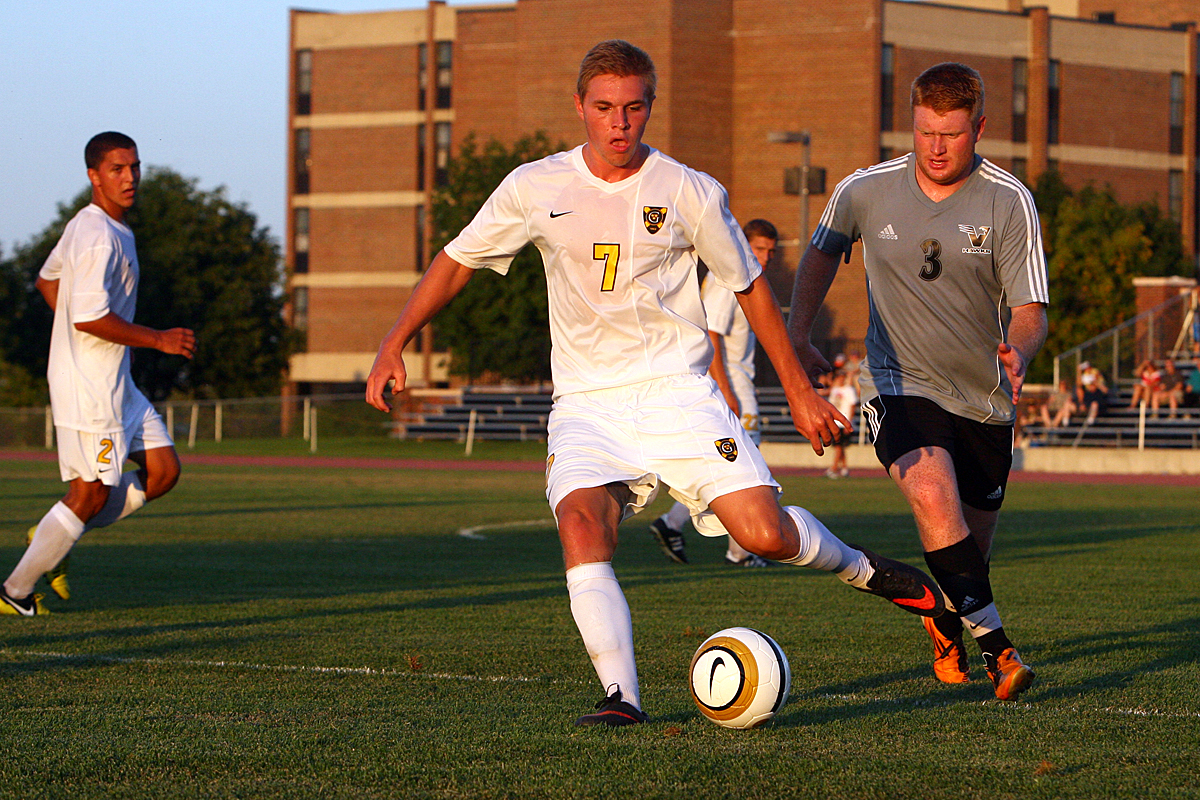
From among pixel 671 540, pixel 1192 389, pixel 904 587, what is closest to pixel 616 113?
pixel 904 587

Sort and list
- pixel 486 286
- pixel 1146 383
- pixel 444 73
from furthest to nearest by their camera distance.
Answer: pixel 444 73, pixel 486 286, pixel 1146 383

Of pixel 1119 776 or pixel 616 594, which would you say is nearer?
pixel 1119 776

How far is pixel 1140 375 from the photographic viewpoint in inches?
1324

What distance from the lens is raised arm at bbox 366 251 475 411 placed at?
5152mm

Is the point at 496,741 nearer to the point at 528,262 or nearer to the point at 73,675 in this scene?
the point at 73,675

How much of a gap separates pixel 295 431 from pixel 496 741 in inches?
1624

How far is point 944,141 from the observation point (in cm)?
586

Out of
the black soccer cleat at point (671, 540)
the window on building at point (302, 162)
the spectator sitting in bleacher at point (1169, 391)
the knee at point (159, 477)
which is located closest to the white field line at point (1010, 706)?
the knee at point (159, 477)

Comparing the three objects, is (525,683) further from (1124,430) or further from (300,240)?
(300,240)

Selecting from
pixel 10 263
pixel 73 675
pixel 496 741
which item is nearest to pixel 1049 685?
pixel 496 741

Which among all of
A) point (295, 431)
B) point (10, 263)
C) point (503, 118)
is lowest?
point (295, 431)

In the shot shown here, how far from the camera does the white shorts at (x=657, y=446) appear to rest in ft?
17.0

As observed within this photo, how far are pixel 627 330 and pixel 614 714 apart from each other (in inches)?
53.2

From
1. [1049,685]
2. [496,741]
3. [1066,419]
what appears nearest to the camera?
[496,741]
